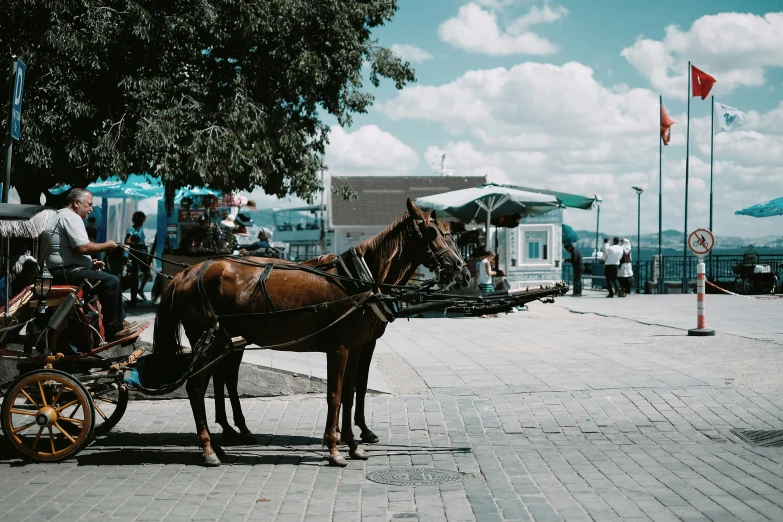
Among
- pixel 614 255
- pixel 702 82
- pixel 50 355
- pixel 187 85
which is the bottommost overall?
pixel 50 355

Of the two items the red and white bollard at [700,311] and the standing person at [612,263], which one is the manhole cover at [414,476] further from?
the standing person at [612,263]

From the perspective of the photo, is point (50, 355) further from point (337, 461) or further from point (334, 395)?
point (337, 461)

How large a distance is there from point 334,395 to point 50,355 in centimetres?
233

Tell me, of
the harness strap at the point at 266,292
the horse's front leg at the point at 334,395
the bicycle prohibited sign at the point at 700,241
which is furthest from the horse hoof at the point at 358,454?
the bicycle prohibited sign at the point at 700,241

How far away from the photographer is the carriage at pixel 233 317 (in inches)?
267

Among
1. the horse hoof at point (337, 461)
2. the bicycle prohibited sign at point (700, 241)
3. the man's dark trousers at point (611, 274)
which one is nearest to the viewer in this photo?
the horse hoof at point (337, 461)

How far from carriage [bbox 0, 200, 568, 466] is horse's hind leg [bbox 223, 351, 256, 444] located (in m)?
0.33

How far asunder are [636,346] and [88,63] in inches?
430

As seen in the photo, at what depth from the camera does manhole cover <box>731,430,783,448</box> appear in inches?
289

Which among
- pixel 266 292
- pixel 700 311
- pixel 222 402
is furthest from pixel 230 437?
pixel 700 311

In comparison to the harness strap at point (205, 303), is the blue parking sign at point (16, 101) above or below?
above

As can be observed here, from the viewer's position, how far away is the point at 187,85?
17.8m

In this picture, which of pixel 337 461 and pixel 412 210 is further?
pixel 412 210

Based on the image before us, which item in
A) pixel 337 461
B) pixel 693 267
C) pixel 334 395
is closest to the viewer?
pixel 337 461
